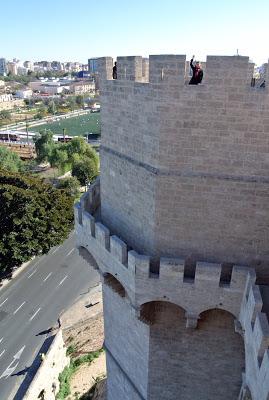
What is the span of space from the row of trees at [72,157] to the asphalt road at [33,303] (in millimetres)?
18563

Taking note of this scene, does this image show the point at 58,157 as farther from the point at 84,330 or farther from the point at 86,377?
the point at 86,377

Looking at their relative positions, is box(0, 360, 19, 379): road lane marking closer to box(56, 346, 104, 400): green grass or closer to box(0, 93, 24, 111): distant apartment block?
box(56, 346, 104, 400): green grass

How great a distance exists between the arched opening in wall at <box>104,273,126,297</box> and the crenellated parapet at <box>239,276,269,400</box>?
11.8 feet

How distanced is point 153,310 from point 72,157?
51.2 m

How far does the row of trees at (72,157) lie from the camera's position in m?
55.7

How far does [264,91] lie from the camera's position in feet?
24.6

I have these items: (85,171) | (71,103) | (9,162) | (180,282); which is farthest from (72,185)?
(71,103)

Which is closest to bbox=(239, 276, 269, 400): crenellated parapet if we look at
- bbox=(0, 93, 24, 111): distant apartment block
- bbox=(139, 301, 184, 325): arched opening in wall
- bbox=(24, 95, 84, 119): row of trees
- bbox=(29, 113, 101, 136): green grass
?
bbox=(139, 301, 184, 325): arched opening in wall

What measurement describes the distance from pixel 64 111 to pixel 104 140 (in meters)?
153

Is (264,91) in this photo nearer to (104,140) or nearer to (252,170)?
(252,170)

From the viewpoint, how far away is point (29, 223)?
3250 cm

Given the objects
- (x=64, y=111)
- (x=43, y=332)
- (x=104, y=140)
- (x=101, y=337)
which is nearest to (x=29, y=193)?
(x=43, y=332)

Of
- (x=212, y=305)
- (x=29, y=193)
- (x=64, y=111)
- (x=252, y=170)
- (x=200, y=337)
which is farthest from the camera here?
(x=64, y=111)

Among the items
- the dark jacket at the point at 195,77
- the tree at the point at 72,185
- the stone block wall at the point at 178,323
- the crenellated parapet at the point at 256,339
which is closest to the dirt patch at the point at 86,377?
the stone block wall at the point at 178,323
